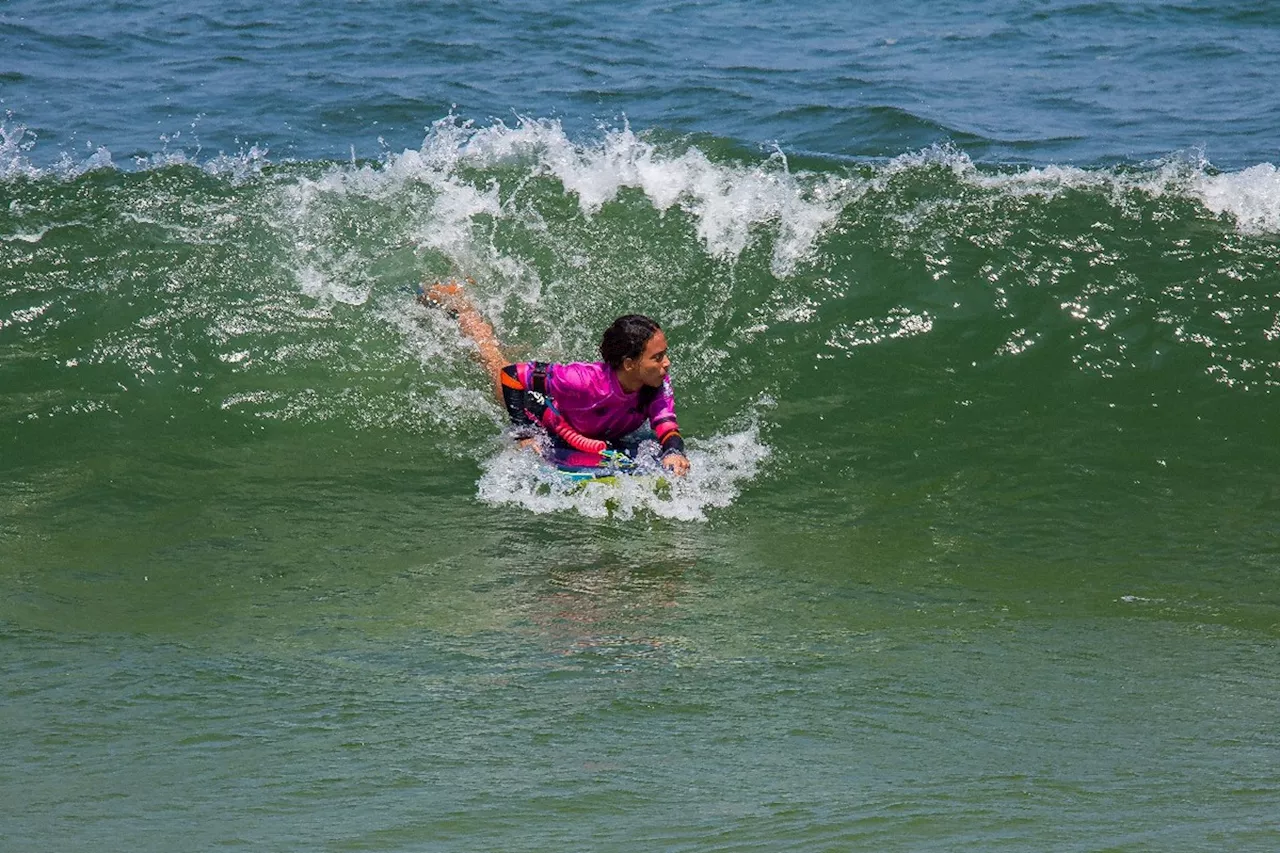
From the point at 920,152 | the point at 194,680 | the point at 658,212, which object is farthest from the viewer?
the point at 920,152

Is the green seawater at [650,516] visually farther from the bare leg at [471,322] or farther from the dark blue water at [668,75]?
the dark blue water at [668,75]

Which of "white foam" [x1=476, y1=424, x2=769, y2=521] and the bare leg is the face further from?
the bare leg

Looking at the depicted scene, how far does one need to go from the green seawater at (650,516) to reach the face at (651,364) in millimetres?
521

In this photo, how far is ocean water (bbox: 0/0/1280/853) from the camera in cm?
402

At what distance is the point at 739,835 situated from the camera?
11.9 ft

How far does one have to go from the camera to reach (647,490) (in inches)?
265

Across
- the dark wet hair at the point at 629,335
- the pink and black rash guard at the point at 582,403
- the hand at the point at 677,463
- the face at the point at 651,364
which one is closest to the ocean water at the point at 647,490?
the hand at the point at 677,463

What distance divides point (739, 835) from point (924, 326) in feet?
17.1

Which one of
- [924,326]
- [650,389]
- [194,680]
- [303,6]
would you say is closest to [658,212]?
[924,326]

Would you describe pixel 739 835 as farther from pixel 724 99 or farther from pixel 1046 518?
pixel 724 99

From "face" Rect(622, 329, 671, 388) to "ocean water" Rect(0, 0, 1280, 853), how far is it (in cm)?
56

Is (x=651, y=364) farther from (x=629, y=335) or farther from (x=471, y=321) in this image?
(x=471, y=321)

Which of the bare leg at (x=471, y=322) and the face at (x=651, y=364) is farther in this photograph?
the bare leg at (x=471, y=322)

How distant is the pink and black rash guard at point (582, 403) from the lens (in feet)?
23.1
